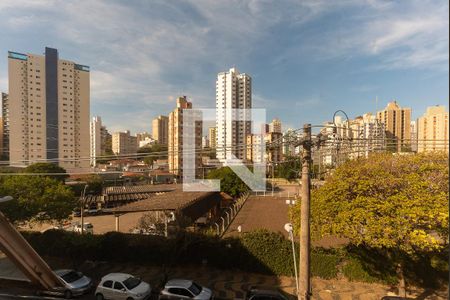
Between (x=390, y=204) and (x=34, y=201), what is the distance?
1875 centimetres

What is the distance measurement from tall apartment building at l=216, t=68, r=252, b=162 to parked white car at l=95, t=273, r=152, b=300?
4875 cm

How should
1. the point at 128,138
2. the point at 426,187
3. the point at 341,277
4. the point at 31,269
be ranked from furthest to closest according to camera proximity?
the point at 128,138 → the point at 341,277 → the point at 426,187 → the point at 31,269

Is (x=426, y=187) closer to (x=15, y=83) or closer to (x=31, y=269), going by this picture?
(x=31, y=269)

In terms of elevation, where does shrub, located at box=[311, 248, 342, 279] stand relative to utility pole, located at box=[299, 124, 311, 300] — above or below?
below

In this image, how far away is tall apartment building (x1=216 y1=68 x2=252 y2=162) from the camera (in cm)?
6112

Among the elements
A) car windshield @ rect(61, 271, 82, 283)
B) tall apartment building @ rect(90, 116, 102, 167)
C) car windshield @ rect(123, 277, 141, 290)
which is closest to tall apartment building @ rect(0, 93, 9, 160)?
tall apartment building @ rect(90, 116, 102, 167)

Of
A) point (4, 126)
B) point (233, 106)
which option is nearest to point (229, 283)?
point (233, 106)

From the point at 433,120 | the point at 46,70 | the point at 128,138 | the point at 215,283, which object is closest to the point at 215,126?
the point at 46,70

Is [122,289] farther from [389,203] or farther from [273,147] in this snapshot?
[389,203]

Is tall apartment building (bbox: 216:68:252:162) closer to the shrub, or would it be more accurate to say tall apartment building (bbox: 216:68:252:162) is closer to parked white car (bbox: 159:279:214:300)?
the shrub

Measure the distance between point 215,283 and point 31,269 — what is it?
768 centimetres

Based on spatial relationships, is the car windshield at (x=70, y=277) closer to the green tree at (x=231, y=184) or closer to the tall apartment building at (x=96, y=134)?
the green tree at (x=231, y=184)

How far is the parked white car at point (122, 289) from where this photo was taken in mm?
11422

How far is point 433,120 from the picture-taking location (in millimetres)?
26078
